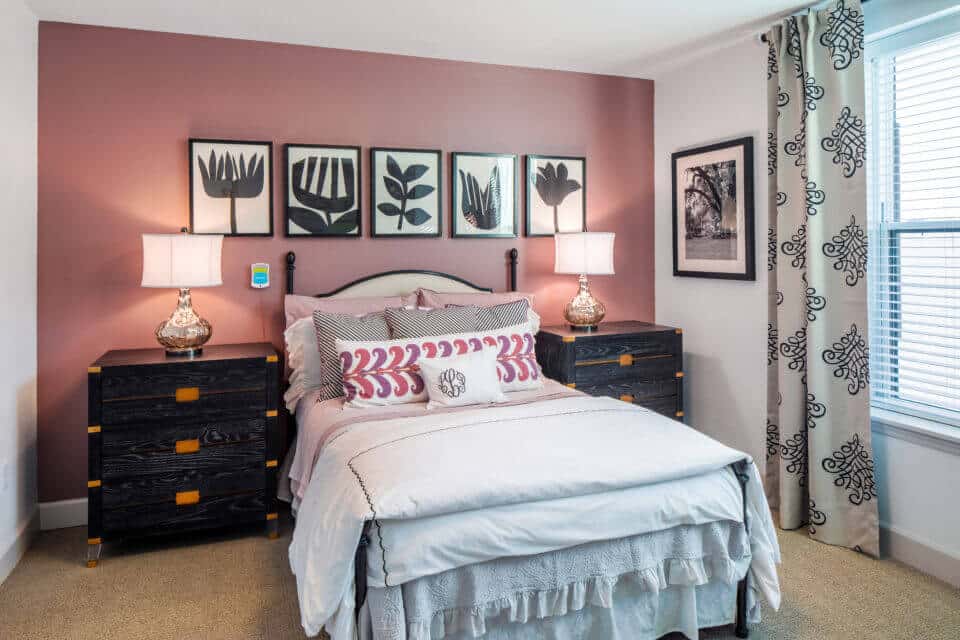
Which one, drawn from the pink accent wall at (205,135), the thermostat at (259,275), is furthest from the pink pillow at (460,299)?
the thermostat at (259,275)

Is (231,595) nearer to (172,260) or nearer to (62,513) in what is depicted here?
(62,513)

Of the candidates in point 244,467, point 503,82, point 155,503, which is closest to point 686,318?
point 503,82

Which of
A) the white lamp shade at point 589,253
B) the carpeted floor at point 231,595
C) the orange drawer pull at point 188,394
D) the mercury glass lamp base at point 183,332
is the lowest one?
the carpeted floor at point 231,595

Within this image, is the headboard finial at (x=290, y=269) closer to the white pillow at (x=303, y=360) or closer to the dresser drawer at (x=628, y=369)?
the white pillow at (x=303, y=360)

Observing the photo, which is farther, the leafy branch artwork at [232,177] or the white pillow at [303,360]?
the leafy branch artwork at [232,177]

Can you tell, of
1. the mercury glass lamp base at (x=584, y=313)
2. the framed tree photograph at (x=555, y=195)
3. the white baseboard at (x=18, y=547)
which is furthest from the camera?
the framed tree photograph at (x=555, y=195)

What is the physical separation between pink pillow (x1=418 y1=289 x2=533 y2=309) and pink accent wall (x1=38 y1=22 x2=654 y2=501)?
293 millimetres

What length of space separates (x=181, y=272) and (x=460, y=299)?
143 cm

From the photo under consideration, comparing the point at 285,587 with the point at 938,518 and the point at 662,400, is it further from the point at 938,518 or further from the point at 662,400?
the point at 938,518

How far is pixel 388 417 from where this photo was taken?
2775 mm

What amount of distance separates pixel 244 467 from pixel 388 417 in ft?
2.84

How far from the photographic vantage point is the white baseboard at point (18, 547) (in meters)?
2.82

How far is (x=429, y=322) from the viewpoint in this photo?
10.8 feet

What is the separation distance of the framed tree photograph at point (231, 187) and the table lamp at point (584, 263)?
5.55 feet
